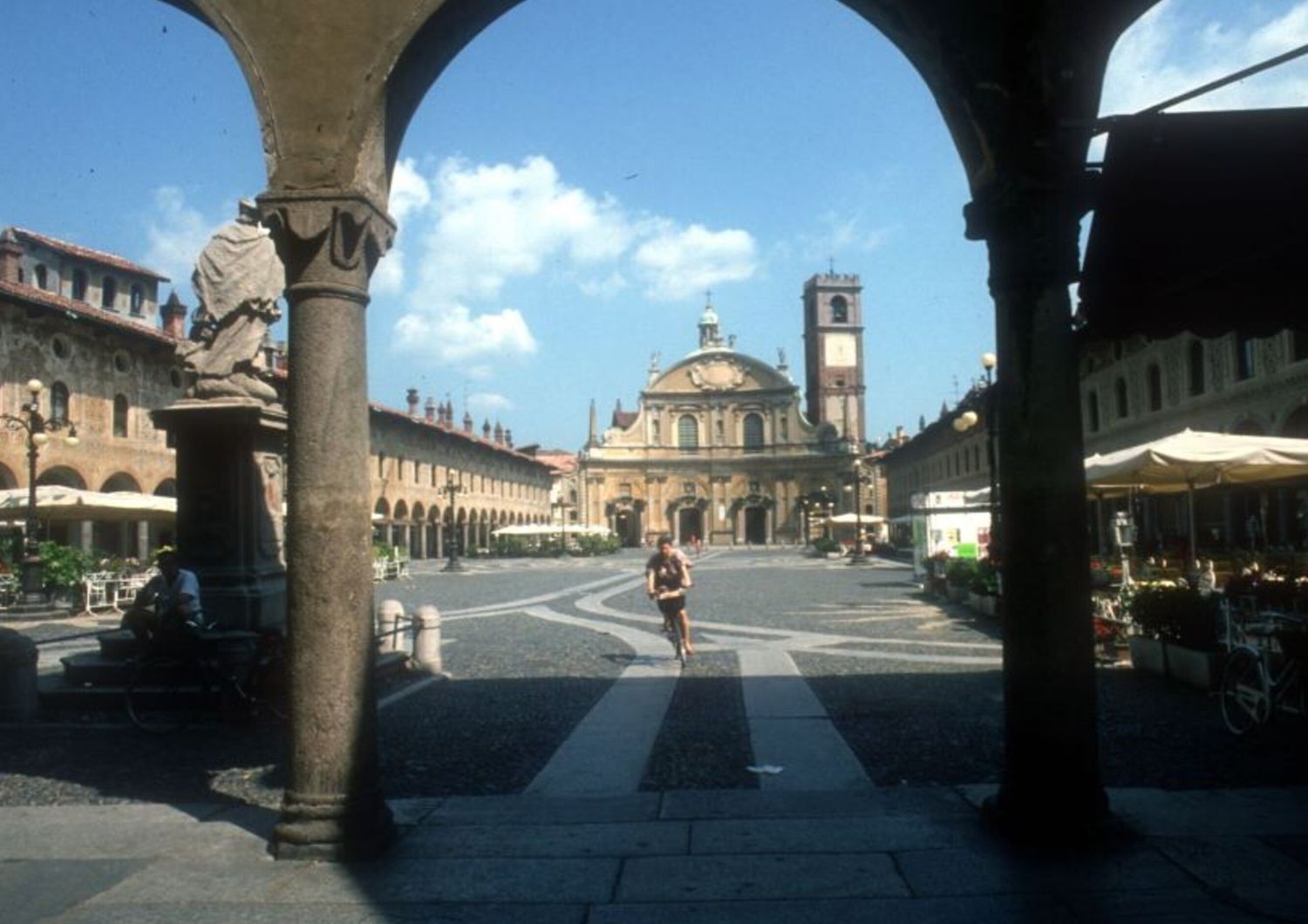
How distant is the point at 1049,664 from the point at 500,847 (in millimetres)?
2564

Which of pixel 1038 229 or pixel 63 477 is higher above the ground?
pixel 63 477

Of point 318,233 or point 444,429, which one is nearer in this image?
point 318,233

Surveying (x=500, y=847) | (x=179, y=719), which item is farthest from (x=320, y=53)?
(x=179, y=719)

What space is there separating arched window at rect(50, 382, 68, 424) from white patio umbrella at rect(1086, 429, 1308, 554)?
27.5 meters

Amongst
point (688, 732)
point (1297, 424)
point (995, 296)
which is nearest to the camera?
point (995, 296)

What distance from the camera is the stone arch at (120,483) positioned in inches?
1307

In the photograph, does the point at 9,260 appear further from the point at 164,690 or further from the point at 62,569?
the point at 164,690

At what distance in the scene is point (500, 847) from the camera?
16.1ft

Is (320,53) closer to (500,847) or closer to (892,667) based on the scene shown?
(500,847)

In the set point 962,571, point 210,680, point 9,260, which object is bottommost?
point 210,680

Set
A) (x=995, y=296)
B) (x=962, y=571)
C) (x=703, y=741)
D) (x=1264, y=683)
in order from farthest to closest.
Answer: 1. (x=962, y=571)
2. (x=703, y=741)
3. (x=1264, y=683)
4. (x=995, y=296)

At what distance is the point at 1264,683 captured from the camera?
7312 mm

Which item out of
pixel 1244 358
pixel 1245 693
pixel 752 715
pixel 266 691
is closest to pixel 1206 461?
pixel 1245 693

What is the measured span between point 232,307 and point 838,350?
92.4m
